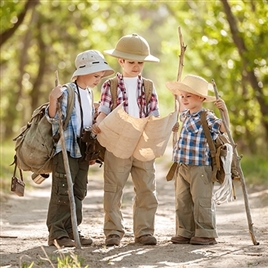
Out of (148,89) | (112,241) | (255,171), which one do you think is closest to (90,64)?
(148,89)

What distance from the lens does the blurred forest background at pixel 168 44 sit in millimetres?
19047

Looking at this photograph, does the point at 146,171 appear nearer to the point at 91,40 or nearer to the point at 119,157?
the point at 119,157

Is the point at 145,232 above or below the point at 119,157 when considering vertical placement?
below

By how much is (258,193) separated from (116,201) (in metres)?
5.46

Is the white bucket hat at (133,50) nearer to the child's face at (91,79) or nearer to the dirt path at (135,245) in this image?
the child's face at (91,79)

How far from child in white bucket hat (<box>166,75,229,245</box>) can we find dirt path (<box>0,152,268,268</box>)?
0.65ft

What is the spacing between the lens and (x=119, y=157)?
8.72 metres

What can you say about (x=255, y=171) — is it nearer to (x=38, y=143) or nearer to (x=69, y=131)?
(x=69, y=131)

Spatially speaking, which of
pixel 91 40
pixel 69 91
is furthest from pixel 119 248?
pixel 91 40

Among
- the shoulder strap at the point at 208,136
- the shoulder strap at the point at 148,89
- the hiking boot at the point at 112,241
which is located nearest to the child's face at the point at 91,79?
the shoulder strap at the point at 148,89

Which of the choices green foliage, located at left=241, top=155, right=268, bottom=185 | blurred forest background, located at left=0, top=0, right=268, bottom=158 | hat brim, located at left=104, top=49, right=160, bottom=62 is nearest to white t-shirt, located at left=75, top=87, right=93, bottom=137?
hat brim, located at left=104, top=49, right=160, bottom=62

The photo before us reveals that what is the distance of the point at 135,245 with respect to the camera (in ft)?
28.8

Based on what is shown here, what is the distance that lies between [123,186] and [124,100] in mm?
895

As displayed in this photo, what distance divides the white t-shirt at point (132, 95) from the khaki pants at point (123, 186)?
476 millimetres
